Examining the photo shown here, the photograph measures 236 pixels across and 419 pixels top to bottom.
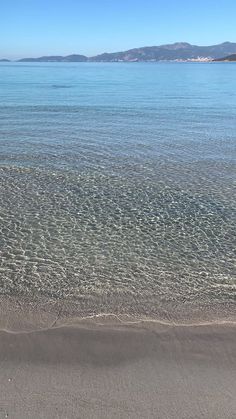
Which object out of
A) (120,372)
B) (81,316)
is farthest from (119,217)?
Answer: (120,372)

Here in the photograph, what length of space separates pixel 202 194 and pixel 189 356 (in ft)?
26.9

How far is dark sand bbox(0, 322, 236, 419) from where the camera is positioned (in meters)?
5.06

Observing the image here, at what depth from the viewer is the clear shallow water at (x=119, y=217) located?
8258 millimetres

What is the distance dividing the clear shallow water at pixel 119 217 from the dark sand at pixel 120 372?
94cm

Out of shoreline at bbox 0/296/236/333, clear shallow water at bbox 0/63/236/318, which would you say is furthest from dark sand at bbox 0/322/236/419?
clear shallow water at bbox 0/63/236/318

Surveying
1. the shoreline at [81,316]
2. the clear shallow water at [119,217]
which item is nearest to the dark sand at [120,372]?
the shoreline at [81,316]

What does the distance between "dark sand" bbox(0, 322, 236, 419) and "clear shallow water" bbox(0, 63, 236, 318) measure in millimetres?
937

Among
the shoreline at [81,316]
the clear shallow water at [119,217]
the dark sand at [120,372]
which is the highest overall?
the dark sand at [120,372]

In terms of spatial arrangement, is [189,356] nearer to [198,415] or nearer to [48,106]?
[198,415]

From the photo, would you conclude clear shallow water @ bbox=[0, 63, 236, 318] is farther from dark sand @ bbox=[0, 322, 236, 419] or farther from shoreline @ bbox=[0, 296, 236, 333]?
dark sand @ bbox=[0, 322, 236, 419]

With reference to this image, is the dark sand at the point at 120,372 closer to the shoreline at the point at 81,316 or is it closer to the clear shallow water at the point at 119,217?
the shoreline at the point at 81,316

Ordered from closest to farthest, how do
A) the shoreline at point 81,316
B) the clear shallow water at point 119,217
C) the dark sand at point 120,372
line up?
the dark sand at point 120,372 → the shoreline at point 81,316 → the clear shallow water at point 119,217

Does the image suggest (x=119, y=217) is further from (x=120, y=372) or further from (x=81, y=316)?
(x=120, y=372)

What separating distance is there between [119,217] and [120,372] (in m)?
6.31
